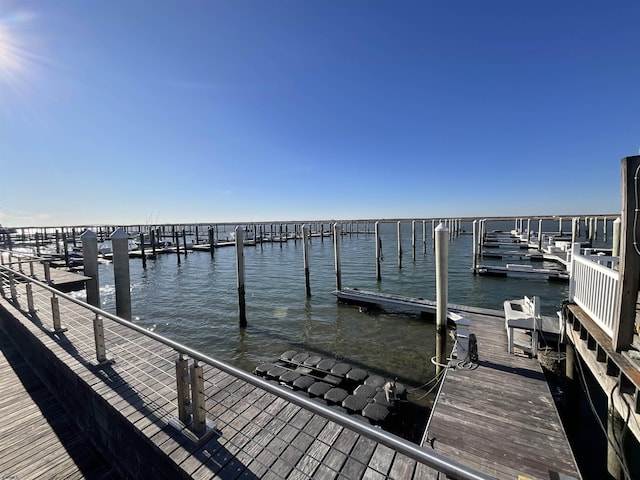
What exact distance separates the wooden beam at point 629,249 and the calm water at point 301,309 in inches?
210

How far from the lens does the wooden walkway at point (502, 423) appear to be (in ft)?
13.2

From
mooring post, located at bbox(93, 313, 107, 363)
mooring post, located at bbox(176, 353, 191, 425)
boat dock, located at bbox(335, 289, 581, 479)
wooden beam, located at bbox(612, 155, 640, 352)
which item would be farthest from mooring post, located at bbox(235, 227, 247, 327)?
wooden beam, located at bbox(612, 155, 640, 352)

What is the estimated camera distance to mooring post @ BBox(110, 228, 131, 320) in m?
7.87

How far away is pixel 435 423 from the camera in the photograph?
16.0 feet

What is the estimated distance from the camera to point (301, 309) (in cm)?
1475

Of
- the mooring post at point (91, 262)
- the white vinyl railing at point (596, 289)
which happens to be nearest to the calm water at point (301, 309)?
the mooring post at point (91, 262)

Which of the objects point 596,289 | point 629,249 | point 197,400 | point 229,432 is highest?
point 629,249

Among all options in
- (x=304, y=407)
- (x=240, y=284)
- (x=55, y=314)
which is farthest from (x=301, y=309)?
(x=304, y=407)

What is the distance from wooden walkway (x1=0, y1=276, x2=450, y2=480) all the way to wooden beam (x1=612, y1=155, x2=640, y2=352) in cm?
349

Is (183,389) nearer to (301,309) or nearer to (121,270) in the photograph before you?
(121,270)

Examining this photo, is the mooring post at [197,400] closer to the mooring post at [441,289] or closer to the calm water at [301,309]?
the calm water at [301,309]

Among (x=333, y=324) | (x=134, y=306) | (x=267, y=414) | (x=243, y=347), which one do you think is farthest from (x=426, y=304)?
(x=134, y=306)

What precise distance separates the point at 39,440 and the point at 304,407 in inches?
171

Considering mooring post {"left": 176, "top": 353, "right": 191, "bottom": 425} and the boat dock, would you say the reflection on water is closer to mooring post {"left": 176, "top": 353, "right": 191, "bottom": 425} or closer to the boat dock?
the boat dock
